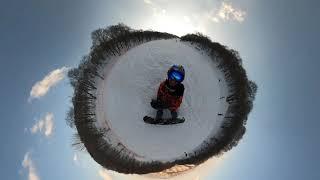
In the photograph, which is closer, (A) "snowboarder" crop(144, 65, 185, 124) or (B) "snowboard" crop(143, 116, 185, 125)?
(A) "snowboarder" crop(144, 65, 185, 124)

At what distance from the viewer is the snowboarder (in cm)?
980

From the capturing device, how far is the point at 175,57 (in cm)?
1168

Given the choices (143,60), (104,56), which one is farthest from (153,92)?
(104,56)

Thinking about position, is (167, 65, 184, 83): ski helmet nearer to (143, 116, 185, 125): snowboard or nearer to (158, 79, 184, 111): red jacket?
(158, 79, 184, 111): red jacket

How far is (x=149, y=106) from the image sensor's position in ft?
36.7

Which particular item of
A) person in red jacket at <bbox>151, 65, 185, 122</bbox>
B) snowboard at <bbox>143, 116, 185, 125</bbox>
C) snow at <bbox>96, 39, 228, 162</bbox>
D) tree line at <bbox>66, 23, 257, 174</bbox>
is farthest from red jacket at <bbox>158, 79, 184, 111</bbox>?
tree line at <bbox>66, 23, 257, 174</bbox>

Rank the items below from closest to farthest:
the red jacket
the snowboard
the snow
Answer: the red jacket, the snowboard, the snow

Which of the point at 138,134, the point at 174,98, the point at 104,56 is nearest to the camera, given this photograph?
the point at 174,98

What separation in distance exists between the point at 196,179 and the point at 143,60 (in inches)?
126

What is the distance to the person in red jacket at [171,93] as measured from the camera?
980 cm

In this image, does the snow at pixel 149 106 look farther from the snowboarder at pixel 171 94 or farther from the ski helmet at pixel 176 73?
the ski helmet at pixel 176 73

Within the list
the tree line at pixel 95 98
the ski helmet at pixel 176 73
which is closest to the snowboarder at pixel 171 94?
the ski helmet at pixel 176 73

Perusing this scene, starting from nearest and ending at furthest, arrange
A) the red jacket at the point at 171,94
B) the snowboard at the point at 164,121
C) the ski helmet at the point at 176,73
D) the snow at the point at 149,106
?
the ski helmet at the point at 176,73, the red jacket at the point at 171,94, the snowboard at the point at 164,121, the snow at the point at 149,106

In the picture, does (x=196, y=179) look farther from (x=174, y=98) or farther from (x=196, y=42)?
(x=196, y=42)
